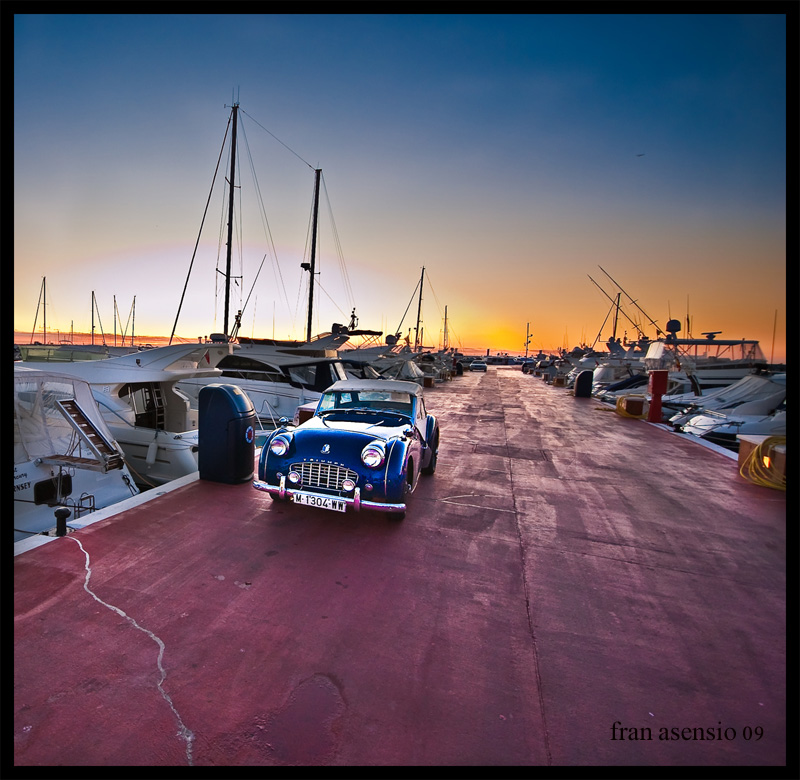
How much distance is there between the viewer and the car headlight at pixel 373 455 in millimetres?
4301

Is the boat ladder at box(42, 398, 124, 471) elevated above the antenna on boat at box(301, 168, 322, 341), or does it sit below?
below

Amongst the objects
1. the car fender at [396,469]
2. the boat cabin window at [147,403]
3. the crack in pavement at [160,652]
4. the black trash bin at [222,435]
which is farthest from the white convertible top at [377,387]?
the boat cabin window at [147,403]

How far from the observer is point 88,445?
5469 millimetres

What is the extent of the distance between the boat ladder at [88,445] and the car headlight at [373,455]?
3.40 meters

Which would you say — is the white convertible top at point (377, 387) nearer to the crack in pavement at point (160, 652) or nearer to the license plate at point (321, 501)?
the license plate at point (321, 501)

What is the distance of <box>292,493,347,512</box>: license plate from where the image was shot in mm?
4223

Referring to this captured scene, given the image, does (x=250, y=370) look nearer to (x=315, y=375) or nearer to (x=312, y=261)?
(x=315, y=375)

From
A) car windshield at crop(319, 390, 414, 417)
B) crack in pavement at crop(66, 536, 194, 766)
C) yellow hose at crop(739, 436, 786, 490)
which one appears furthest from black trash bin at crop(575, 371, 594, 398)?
crack in pavement at crop(66, 536, 194, 766)

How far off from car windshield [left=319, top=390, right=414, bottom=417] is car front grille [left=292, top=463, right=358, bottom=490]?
1.52 metres

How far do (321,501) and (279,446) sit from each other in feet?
2.76

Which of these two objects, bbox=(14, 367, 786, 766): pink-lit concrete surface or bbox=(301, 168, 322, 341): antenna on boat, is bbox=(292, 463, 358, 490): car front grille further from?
bbox=(301, 168, 322, 341): antenna on boat

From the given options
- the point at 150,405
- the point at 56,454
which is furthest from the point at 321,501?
the point at 150,405
